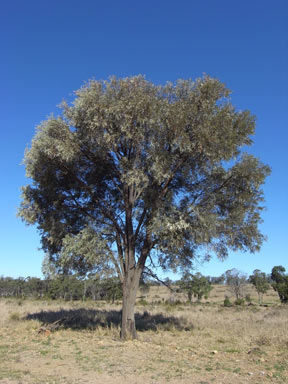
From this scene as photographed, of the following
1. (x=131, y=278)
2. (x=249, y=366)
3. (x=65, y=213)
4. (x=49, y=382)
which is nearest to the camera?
(x=49, y=382)

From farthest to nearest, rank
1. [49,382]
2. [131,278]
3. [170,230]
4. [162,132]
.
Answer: [131,278]
[162,132]
[170,230]
[49,382]

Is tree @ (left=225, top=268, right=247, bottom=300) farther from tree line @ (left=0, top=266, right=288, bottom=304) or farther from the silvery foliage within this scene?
the silvery foliage

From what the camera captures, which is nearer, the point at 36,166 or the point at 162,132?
the point at 162,132

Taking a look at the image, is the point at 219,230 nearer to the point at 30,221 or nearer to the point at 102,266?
the point at 102,266

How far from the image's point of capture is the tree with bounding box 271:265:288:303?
155ft

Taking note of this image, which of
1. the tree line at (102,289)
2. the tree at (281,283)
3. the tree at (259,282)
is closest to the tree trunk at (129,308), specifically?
the tree line at (102,289)

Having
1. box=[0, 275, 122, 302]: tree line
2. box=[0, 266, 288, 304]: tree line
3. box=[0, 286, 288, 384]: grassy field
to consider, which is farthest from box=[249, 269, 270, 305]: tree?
box=[0, 286, 288, 384]: grassy field

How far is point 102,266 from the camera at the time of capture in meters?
13.8

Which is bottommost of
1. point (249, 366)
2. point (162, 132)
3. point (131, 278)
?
point (249, 366)

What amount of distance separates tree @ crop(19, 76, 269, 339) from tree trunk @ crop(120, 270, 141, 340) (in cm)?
4

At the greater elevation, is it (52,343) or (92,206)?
(92,206)

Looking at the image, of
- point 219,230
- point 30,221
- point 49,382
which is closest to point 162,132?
point 219,230

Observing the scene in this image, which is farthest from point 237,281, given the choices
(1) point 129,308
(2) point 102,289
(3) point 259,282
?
(1) point 129,308

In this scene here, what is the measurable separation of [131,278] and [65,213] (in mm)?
4612
